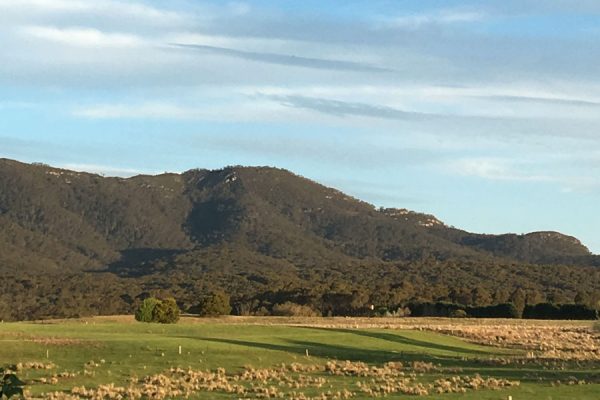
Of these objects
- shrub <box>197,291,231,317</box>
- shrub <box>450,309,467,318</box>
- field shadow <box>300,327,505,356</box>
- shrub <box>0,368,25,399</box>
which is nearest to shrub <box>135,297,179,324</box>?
shrub <box>197,291,231,317</box>

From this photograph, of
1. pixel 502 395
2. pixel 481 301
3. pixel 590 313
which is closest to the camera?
pixel 502 395

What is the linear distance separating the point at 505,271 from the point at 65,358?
453 feet

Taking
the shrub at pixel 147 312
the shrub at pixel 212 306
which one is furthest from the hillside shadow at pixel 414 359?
the shrub at pixel 212 306

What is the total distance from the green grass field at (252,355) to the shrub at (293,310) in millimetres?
41792

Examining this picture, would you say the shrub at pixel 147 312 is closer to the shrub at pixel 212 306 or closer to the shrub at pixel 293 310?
the shrub at pixel 212 306

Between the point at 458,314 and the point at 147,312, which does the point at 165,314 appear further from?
the point at 458,314

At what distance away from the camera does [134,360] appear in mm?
44156

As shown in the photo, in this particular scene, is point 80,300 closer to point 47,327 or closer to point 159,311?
point 159,311

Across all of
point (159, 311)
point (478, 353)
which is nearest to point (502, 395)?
point (478, 353)

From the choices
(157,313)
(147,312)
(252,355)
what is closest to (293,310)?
(157,313)

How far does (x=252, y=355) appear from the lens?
4819cm

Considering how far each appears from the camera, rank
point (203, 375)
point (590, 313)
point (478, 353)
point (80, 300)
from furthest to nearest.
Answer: point (80, 300)
point (590, 313)
point (478, 353)
point (203, 375)

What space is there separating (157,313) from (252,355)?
1194 inches

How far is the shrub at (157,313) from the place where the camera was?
252 feet
